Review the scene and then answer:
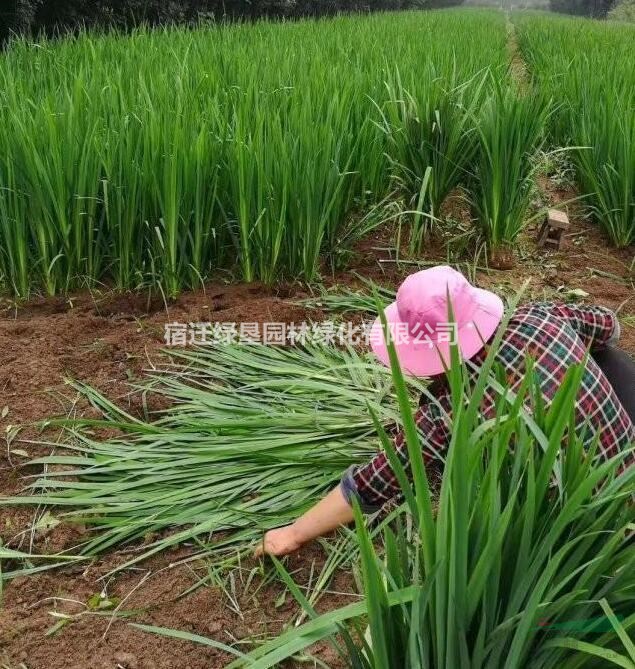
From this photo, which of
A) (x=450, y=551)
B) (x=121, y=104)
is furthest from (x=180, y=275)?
(x=450, y=551)

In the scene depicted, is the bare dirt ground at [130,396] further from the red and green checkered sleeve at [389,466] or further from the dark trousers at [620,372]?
the dark trousers at [620,372]

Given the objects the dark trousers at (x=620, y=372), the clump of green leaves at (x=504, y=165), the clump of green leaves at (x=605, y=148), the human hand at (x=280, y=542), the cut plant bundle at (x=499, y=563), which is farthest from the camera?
the clump of green leaves at (x=605, y=148)

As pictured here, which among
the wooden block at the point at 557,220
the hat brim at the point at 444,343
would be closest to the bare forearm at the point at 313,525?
the hat brim at the point at 444,343

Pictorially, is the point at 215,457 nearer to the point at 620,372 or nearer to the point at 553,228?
the point at 620,372

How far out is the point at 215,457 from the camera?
5.13ft

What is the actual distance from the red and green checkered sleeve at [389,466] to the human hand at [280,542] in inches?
6.4

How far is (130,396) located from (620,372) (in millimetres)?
1189

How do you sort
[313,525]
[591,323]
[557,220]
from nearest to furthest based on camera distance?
[313,525] < [591,323] < [557,220]

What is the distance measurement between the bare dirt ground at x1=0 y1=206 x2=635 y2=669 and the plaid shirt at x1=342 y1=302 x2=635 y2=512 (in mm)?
279

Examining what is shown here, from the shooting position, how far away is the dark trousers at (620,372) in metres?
1.41

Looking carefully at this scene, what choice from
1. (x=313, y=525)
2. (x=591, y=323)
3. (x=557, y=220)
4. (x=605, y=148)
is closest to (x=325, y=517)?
(x=313, y=525)

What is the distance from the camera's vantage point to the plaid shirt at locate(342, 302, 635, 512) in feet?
3.68

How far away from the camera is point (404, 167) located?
104 inches

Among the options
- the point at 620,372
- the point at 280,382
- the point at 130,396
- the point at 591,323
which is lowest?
the point at 130,396
